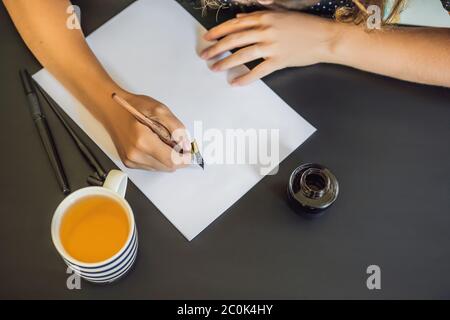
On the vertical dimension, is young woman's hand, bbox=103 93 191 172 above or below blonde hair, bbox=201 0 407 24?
below

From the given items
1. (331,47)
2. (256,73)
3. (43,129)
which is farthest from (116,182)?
(331,47)

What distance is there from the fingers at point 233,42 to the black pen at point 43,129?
271 mm

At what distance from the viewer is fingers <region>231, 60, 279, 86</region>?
0.79 meters

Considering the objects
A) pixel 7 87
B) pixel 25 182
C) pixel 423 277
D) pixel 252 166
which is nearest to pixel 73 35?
pixel 7 87

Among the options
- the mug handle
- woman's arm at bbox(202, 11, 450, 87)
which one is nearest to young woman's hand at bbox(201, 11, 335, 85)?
woman's arm at bbox(202, 11, 450, 87)

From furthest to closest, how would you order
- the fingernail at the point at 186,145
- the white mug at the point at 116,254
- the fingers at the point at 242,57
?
the fingers at the point at 242,57 → the fingernail at the point at 186,145 → the white mug at the point at 116,254

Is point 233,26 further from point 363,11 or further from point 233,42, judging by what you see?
point 363,11

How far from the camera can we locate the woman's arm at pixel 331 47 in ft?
2.63

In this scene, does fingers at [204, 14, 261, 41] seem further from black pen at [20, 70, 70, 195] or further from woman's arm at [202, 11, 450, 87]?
black pen at [20, 70, 70, 195]

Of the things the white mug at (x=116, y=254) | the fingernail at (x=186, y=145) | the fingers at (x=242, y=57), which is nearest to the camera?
the white mug at (x=116, y=254)

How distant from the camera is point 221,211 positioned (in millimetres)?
709

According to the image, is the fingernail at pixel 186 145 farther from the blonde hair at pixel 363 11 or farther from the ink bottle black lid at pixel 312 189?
the blonde hair at pixel 363 11

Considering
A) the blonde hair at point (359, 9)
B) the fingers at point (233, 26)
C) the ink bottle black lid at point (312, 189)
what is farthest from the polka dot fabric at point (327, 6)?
the ink bottle black lid at point (312, 189)
